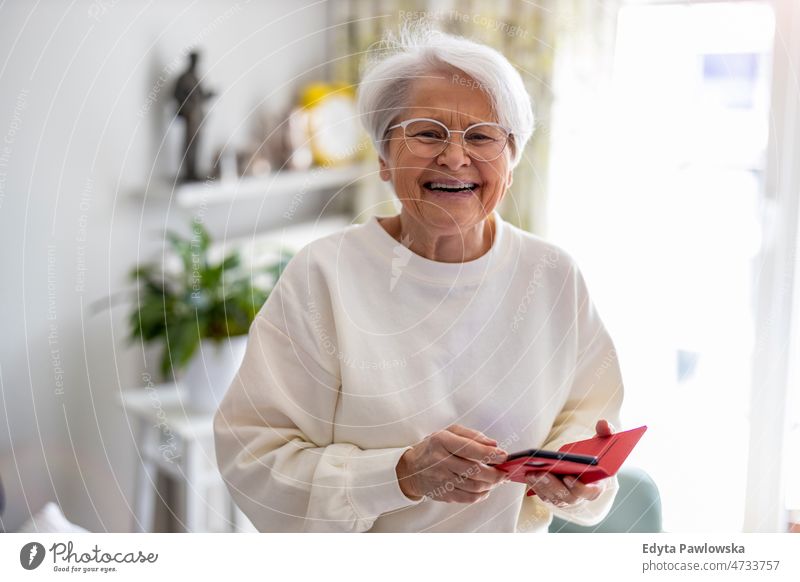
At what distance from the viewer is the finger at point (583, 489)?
802mm

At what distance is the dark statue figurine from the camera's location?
4.88 feet

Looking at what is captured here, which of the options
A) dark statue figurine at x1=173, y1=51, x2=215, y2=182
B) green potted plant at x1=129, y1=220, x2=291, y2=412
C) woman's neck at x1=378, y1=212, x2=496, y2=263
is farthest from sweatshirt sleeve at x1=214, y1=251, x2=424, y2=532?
dark statue figurine at x1=173, y1=51, x2=215, y2=182

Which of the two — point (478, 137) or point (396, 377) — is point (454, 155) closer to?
point (478, 137)

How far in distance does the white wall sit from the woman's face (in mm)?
528

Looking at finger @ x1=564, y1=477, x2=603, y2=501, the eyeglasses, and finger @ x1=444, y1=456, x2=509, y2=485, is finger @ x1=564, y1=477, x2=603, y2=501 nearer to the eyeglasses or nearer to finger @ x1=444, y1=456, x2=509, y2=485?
finger @ x1=444, y1=456, x2=509, y2=485

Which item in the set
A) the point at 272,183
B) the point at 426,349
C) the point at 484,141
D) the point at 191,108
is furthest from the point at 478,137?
the point at 272,183

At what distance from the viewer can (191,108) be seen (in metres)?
1.52

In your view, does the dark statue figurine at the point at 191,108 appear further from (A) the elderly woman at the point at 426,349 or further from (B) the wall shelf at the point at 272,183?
(A) the elderly woman at the point at 426,349

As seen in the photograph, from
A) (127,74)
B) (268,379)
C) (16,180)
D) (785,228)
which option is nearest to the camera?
(268,379)

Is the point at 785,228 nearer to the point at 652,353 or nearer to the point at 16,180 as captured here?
the point at 652,353

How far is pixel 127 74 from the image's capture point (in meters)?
1.45

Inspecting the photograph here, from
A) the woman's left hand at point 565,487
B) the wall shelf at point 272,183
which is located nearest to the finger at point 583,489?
the woman's left hand at point 565,487
